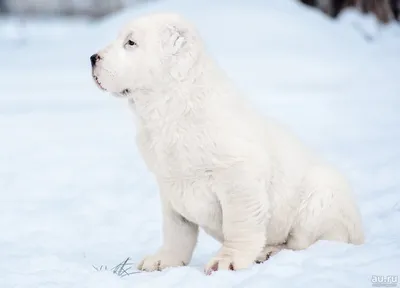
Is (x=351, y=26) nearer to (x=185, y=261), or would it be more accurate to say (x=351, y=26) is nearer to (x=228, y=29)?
(x=228, y=29)

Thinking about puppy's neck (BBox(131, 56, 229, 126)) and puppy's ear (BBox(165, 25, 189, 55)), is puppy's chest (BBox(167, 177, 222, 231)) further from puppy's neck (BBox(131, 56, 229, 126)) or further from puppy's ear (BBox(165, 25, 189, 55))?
puppy's ear (BBox(165, 25, 189, 55))

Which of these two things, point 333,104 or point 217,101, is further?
point 333,104

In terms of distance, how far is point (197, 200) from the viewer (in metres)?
3.92

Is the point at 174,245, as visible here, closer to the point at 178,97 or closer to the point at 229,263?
the point at 229,263

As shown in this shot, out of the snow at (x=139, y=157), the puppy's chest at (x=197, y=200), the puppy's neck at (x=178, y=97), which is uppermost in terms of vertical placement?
the puppy's neck at (x=178, y=97)

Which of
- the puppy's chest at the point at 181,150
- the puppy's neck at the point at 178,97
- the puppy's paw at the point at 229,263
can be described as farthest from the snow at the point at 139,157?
the puppy's neck at the point at 178,97

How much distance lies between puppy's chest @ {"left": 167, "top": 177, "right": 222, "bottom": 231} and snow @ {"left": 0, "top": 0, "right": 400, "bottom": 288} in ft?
1.19

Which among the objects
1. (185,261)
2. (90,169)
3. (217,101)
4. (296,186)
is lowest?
(90,169)

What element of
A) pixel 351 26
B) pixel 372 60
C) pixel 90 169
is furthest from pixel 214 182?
pixel 351 26

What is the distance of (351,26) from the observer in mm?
17922

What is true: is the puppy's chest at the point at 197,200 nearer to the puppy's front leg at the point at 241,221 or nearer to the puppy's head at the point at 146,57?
the puppy's front leg at the point at 241,221

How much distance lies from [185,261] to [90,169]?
365cm

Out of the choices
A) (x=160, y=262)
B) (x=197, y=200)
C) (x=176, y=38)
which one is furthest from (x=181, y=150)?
(x=160, y=262)

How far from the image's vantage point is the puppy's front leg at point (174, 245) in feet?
14.0
